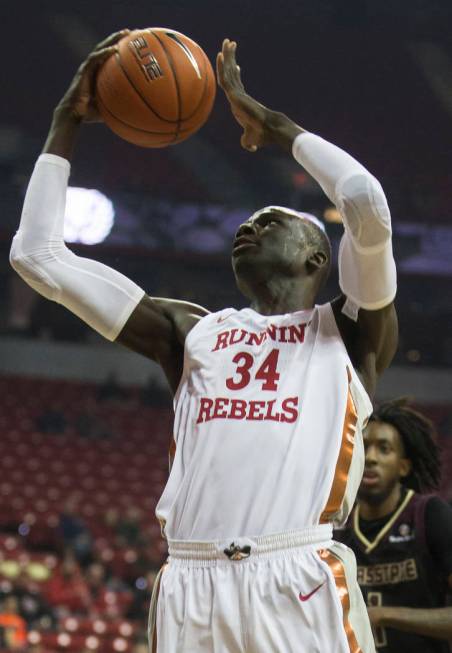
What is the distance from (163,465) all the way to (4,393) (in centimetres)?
349

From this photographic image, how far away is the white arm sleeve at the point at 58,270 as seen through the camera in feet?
9.64

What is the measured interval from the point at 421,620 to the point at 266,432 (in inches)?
42.4

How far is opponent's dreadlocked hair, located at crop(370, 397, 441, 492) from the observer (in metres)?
4.19

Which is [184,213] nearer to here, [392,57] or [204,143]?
[204,143]

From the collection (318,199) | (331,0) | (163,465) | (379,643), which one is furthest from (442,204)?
(379,643)

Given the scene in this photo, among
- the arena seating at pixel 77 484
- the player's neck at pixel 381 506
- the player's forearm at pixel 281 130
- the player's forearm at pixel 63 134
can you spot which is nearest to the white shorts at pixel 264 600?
the player's forearm at pixel 281 130

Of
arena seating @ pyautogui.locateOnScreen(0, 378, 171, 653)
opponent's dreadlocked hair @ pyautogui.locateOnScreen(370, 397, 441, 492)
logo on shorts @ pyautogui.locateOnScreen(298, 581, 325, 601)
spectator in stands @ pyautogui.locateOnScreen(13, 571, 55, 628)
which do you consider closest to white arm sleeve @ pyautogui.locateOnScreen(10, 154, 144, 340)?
logo on shorts @ pyautogui.locateOnScreen(298, 581, 325, 601)

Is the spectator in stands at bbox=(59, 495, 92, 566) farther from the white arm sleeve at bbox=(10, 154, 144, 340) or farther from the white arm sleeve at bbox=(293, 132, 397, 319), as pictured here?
Answer: the white arm sleeve at bbox=(293, 132, 397, 319)

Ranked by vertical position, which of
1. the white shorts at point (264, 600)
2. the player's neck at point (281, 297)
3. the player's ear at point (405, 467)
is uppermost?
the player's neck at point (281, 297)

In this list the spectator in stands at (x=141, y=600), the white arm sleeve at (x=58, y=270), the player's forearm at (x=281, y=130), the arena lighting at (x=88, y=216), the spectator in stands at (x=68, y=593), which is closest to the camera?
the player's forearm at (x=281, y=130)

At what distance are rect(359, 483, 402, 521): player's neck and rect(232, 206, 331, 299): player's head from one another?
1.18 metres

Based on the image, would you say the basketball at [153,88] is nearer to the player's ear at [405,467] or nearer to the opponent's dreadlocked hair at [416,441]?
the opponent's dreadlocked hair at [416,441]

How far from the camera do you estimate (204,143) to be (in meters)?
18.9

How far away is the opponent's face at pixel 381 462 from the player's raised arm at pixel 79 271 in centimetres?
125
